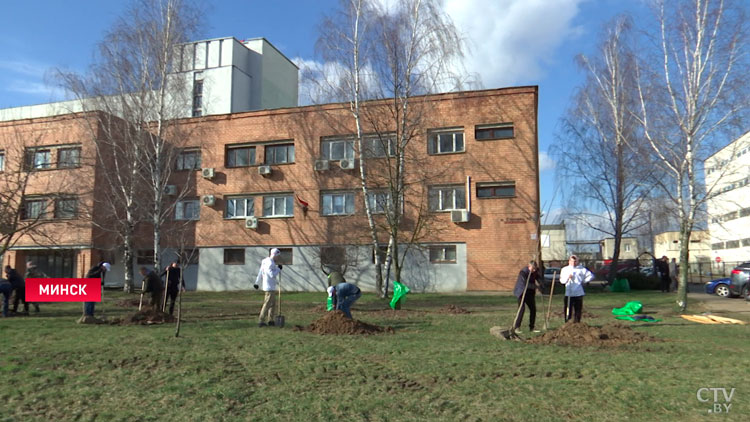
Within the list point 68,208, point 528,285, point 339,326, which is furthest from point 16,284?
point 528,285

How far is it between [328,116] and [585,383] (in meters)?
22.5

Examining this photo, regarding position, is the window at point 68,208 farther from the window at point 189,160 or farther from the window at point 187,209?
the window at point 189,160

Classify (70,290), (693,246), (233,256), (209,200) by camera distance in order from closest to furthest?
(70,290) → (209,200) → (233,256) → (693,246)

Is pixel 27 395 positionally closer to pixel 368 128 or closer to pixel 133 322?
pixel 133 322

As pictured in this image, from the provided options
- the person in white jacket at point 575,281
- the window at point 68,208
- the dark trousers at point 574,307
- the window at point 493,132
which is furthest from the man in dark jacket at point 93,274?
the window at point 493,132

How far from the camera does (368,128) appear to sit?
25.4 meters

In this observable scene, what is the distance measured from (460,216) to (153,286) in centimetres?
1520

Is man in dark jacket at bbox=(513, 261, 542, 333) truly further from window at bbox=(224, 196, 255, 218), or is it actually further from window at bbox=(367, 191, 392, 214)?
window at bbox=(224, 196, 255, 218)

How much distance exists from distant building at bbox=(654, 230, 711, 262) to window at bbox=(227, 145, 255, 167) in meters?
36.3

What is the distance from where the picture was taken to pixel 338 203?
27.1 meters

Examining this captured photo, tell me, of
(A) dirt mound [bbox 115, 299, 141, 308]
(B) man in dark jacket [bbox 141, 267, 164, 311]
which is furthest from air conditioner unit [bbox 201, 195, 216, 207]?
(B) man in dark jacket [bbox 141, 267, 164, 311]

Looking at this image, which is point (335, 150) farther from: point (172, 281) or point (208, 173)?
point (172, 281)

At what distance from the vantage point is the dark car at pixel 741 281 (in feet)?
63.6

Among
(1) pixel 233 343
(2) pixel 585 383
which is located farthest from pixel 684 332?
(1) pixel 233 343
